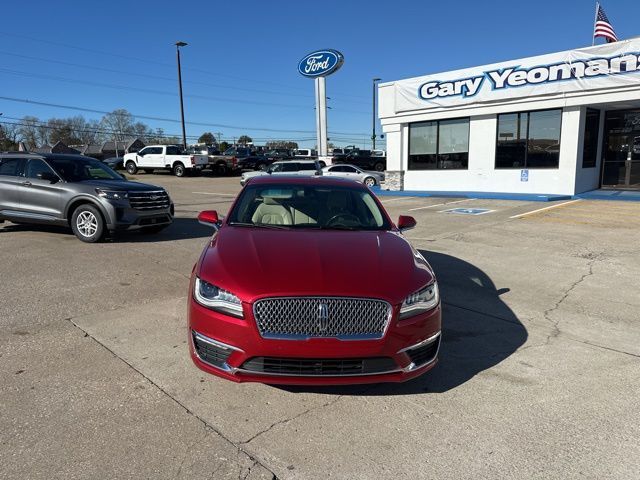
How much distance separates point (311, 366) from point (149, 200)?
24.2ft

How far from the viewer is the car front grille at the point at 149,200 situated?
9.09 metres

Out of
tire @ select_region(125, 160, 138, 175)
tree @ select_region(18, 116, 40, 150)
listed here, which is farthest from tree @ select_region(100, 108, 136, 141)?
tire @ select_region(125, 160, 138, 175)

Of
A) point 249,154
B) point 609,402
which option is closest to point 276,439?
point 609,402

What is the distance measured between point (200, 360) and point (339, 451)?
115cm

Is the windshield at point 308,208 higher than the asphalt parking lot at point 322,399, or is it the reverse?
Answer: the windshield at point 308,208

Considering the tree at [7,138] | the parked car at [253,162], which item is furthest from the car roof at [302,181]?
the tree at [7,138]

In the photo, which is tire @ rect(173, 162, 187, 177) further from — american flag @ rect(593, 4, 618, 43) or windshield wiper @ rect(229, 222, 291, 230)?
windshield wiper @ rect(229, 222, 291, 230)

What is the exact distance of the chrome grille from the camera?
298 centimetres

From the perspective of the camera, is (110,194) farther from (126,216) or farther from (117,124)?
(117,124)

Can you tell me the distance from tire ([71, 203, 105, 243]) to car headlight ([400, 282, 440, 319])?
7394 mm

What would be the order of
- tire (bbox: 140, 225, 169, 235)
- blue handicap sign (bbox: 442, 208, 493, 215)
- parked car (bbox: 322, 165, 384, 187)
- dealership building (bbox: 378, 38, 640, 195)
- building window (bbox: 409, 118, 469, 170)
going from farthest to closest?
1. parked car (bbox: 322, 165, 384, 187)
2. building window (bbox: 409, 118, 469, 170)
3. dealership building (bbox: 378, 38, 640, 195)
4. blue handicap sign (bbox: 442, 208, 493, 215)
5. tire (bbox: 140, 225, 169, 235)

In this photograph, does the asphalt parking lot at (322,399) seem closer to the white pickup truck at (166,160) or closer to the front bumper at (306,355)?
the front bumper at (306,355)

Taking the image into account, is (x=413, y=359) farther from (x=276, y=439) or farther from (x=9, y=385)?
(x=9, y=385)

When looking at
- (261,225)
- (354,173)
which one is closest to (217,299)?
(261,225)
